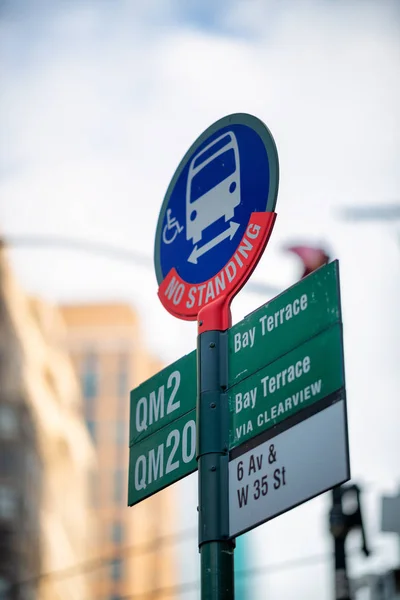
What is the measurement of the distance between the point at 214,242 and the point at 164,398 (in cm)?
67

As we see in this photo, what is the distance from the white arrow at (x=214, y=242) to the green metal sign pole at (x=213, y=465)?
34cm

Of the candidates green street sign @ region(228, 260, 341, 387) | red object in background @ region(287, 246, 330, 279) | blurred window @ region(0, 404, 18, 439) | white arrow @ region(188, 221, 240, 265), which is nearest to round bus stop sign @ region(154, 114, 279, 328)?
white arrow @ region(188, 221, 240, 265)

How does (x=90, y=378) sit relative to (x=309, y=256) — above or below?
above

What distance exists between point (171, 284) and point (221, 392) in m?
0.71

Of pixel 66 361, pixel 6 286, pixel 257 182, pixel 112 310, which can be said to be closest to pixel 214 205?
pixel 257 182

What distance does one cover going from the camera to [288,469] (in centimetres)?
437

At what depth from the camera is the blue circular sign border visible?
4977mm

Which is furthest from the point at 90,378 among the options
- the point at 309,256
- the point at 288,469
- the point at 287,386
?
the point at 288,469

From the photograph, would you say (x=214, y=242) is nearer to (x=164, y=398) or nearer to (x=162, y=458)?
(x=164, y=398)

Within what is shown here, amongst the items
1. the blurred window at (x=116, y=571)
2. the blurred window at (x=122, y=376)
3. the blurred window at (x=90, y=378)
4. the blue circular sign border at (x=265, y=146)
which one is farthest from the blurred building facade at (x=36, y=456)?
the blue circular sign border at (x=265, y=146)

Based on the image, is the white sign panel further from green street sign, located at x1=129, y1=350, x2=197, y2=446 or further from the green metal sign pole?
green street sign, located at x1=129, y1=350, x2=197, y2=446

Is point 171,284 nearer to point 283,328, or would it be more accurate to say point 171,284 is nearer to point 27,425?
point 283,328

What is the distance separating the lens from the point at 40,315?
208 ft

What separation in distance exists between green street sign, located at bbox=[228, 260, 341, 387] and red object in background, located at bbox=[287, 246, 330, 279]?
8184 millimetres
